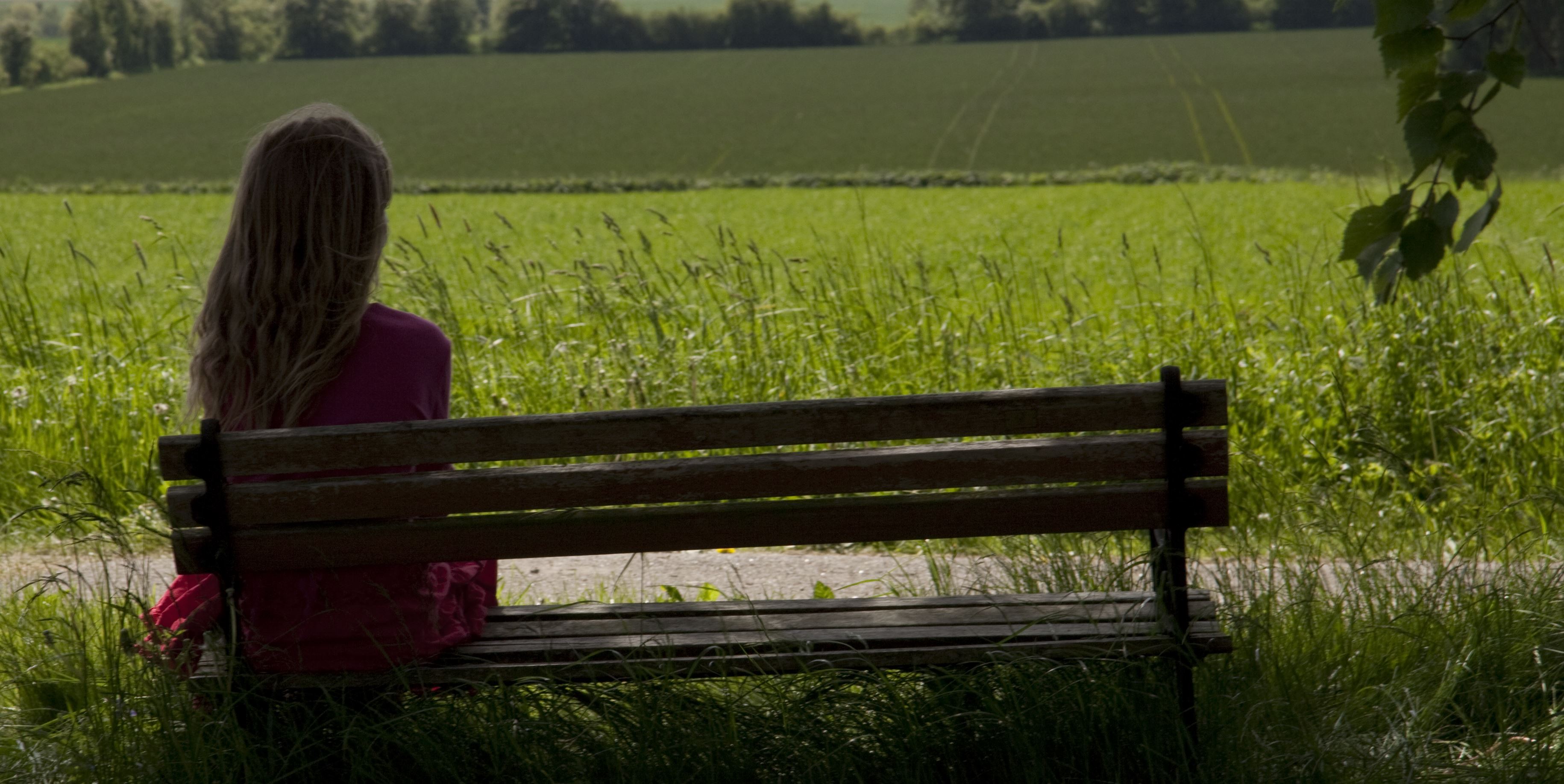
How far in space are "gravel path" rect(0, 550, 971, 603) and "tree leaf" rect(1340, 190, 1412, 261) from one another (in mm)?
1291

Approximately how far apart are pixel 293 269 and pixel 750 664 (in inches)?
41.6

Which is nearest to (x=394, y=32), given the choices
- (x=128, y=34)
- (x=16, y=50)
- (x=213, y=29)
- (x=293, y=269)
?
(x=213, y=29)

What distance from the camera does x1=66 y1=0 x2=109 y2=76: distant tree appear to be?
223 feet

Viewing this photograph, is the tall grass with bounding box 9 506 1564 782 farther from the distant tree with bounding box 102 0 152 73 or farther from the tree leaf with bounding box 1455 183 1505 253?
the distant tree with bounding box 102 0 152 73

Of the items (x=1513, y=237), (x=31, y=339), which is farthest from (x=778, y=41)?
(x=31, y=339)

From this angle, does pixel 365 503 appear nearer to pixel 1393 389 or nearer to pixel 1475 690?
pixel 1475 690

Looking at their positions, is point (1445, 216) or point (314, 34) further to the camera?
point (314, 34)

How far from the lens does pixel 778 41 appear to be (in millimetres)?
82938

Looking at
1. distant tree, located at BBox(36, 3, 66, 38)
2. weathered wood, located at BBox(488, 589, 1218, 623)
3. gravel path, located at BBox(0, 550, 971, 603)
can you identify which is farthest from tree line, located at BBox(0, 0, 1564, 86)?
weathered wood, located at BBox(488, 589, 1218, 623)

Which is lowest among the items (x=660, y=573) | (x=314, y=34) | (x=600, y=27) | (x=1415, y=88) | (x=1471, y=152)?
(x=660, y=573)

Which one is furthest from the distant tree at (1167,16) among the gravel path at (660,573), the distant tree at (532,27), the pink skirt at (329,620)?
the pink skirt at (329,620)

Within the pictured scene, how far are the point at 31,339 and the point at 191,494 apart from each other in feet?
16.6

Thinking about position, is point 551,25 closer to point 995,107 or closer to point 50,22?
point 995,107

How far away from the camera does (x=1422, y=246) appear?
99.7 inches
